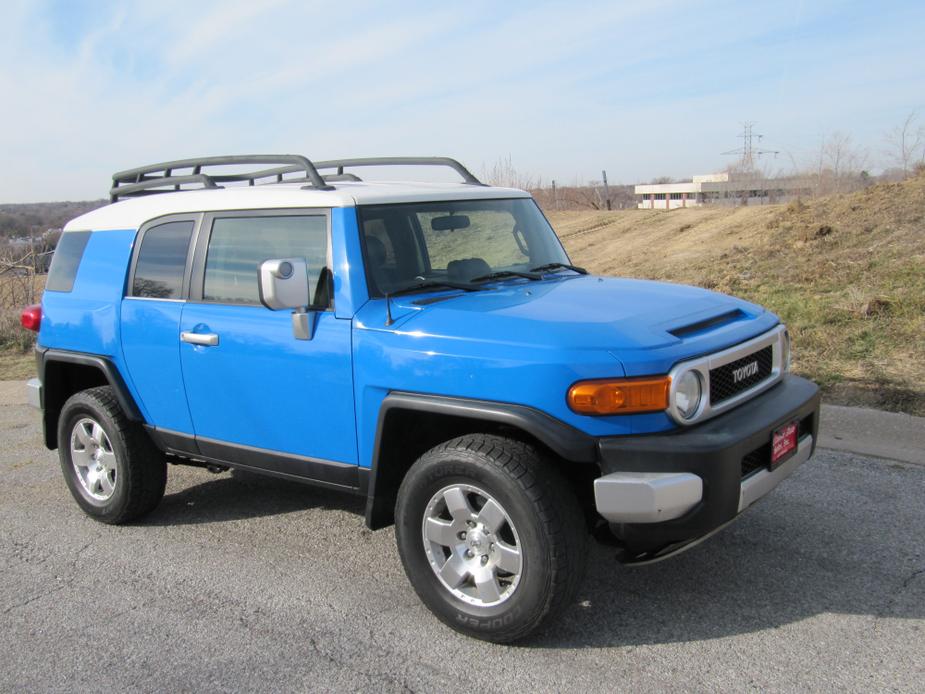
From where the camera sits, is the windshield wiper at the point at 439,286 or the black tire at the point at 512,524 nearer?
the black tire at the point at 512,524

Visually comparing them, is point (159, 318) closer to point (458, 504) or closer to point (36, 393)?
point (36, 393)

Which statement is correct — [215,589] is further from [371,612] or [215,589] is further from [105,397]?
[105,397]

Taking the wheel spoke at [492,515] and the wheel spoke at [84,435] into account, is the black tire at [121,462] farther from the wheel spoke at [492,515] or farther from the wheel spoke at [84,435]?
the wheel spoke at [492,515]

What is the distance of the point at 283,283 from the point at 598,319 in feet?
4.52

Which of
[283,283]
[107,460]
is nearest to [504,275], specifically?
[283,283]

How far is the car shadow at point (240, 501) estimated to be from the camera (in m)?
5.25

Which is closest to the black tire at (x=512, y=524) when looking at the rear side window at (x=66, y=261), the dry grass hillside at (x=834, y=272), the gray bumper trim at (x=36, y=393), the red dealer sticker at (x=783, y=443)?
the red dealer sticker at (x=783, y=443)

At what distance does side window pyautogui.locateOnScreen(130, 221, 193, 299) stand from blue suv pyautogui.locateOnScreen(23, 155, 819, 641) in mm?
17

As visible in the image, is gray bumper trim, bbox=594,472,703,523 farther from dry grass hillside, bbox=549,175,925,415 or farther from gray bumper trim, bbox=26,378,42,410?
dry grass hillside, bbox=549,175,925,415

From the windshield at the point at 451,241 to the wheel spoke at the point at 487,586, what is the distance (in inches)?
52.7

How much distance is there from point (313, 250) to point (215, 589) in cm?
173

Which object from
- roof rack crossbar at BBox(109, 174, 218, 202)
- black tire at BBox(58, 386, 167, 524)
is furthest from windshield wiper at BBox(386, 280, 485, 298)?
black tire at BBox(58, 386, 167, 524)

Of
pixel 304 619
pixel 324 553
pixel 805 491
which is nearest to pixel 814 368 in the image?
pixel 805 491

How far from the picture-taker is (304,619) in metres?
3.86
